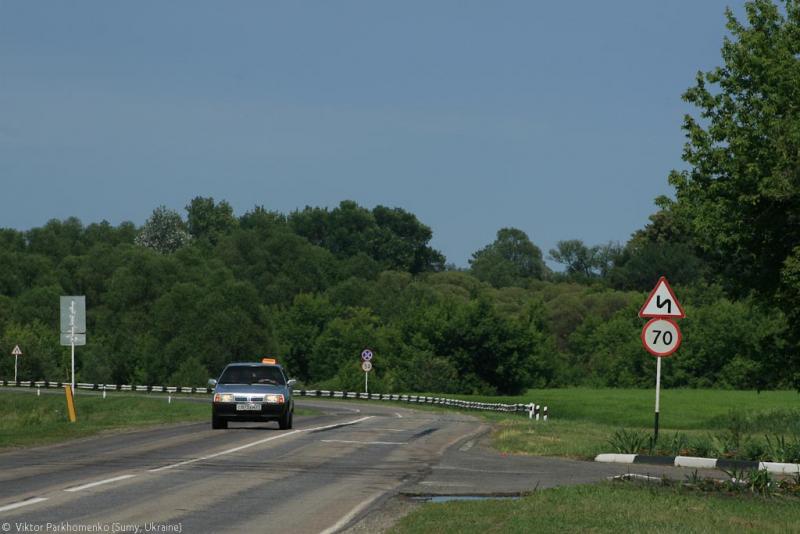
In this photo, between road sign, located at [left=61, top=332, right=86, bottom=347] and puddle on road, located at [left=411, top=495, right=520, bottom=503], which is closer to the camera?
puddle on road, located at [left=411, top=495, right=520, bottom=503]

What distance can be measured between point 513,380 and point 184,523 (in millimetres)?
93907

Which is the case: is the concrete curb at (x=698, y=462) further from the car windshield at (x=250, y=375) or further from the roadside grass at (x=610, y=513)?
the car windshield at (x=250, y=375)

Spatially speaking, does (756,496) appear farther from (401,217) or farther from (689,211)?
(401,217)

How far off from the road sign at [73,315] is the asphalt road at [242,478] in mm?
8427

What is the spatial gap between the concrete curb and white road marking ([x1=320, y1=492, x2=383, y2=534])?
286 inches

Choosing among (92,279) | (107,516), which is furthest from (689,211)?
(92,279)

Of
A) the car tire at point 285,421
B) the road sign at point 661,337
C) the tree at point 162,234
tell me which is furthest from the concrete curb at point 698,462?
the tree at point 162,234

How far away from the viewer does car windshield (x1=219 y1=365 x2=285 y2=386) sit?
3225 cm

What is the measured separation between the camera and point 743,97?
39281 millimetres

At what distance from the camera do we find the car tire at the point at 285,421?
32300mm

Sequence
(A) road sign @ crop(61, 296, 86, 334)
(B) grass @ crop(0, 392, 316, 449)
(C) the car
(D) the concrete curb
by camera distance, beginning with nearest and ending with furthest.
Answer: (D) the concrete curb < (B) grass @ crop(0, 392, 316, 449) < (C) the car < (A) road sign @ crop(61, 296, 86, 334)

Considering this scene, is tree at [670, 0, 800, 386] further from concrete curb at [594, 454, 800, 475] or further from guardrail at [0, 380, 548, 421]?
guardrail at [0, 380, 548, 421]

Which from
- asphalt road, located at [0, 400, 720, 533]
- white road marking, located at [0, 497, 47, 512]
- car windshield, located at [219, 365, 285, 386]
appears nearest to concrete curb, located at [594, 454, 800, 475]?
asphalt road, located at [0, 400, 720, 533]

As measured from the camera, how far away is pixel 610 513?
565 inches
